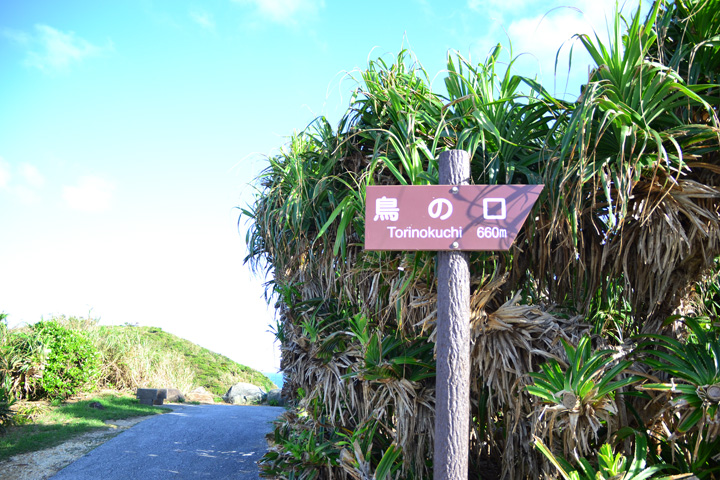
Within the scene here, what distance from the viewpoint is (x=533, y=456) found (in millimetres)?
3566

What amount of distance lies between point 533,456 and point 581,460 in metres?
0.47

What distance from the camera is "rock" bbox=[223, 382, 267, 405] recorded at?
41.8 feet

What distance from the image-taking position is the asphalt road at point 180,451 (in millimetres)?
5870

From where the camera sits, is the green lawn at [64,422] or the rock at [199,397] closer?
the green lawn at [64,422]

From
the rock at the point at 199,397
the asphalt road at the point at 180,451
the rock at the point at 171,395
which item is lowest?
the asphalt road at the point at 180,451

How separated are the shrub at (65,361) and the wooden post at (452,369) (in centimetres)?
841

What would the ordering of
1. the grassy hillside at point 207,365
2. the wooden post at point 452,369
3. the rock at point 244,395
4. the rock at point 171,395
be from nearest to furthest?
the wooden post at point 452,369
the rock at point 171,395
the rock at point 244,395
the grassy hillside at point 207,365

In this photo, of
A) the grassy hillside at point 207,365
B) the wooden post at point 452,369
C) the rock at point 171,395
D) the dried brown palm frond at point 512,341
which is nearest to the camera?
the wooden post at point 452,369

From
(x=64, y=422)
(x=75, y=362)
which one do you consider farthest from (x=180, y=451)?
(x=75, y=362)

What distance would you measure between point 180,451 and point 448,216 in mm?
5427

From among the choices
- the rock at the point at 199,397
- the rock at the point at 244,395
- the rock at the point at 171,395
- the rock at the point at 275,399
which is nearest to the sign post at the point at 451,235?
the rock at the point at 171,395

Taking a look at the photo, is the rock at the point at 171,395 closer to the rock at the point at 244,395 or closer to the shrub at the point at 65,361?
the shrub at the point at 65,361

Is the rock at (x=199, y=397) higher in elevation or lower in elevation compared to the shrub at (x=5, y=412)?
lower

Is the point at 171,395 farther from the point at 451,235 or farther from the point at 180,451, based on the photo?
the point at 451,235
